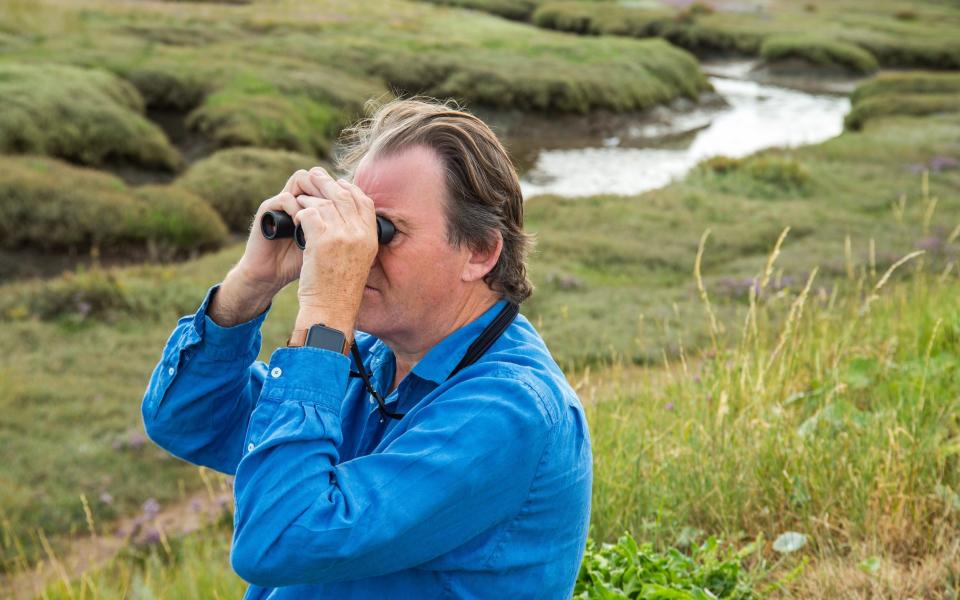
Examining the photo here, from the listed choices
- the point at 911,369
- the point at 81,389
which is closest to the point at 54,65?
the point at 81,389

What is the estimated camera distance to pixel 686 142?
28.0m

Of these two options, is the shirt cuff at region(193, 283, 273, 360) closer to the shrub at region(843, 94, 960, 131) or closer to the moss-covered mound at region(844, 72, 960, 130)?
the moss-covered mound at region(844, 72, 960, 130)

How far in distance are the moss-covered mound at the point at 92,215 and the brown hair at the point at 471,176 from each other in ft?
42.2

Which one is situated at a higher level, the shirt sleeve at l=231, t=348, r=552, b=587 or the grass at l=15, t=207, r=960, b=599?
the shirt sleeve at l=231, t=348, r=552, b=587

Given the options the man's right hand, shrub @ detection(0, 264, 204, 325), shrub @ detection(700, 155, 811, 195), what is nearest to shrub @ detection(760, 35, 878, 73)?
shrub @ detection(700, 155, 811, 195)

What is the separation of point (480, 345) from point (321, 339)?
1.32 ft

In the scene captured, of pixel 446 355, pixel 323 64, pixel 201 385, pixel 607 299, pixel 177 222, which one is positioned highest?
pixel 446 355

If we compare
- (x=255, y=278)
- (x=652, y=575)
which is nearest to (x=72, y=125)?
(x=255, y=278)

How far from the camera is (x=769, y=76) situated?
41250 mm

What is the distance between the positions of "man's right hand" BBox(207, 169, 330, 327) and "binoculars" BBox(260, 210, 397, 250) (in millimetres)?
29

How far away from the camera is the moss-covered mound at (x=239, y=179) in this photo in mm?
16531

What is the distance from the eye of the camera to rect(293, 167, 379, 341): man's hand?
2152mm

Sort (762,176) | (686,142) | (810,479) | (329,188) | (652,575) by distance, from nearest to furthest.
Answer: (329,188)
(652,575)
(810,479)
(762,176)
(686,142)

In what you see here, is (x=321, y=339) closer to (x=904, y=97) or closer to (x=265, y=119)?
(x=265, y=119)
